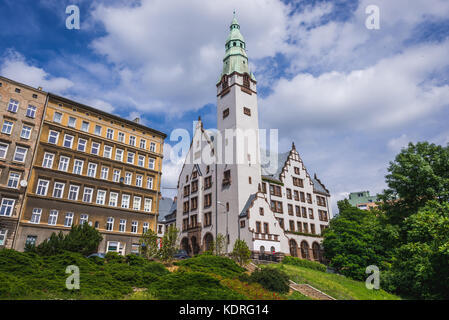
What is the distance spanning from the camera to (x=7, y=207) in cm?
3092

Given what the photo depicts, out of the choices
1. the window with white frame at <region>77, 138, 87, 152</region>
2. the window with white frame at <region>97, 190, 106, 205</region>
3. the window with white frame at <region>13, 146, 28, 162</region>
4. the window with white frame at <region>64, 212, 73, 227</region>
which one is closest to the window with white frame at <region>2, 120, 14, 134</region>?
the window with white frame at <region>13, 146, 28, 162</region>

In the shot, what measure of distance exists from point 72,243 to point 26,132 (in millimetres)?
14586

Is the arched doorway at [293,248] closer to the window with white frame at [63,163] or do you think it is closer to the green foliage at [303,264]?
the green foliage at [303,264]

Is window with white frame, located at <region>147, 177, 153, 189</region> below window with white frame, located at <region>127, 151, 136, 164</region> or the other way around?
below

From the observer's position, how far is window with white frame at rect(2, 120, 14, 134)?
32.5m

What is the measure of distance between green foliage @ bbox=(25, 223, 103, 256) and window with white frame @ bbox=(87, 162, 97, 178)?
28.2 feet

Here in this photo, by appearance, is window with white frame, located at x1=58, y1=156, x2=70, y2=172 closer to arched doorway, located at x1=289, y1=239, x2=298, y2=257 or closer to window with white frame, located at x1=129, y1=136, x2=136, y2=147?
window with white frame, located at x1=129, y1=136, x2=136, y2=147

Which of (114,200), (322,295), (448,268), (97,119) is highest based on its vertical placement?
(97,119)

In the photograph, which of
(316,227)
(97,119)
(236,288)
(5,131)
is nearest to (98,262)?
(236,288)

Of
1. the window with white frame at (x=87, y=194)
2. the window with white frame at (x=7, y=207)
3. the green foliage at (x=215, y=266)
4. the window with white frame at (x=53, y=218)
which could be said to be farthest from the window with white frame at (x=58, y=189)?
the green foliage at (x=215, y=266)

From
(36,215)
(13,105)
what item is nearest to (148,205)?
(36,215)

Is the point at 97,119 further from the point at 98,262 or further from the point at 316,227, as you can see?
the point at 316,227

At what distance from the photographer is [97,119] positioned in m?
40.6

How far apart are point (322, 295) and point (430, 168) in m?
17.4
